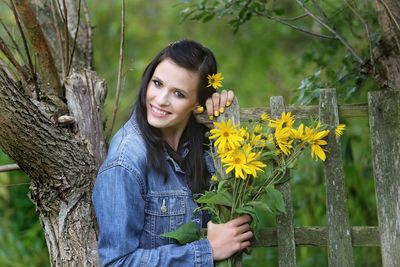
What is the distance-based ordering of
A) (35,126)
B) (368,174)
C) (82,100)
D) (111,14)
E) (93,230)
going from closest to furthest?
(35,126) → (93,230) → (82,100) → (368,174) → (111,14)

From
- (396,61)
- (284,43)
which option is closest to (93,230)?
(396,61)

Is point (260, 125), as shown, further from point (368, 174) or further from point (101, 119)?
point (368, 174)

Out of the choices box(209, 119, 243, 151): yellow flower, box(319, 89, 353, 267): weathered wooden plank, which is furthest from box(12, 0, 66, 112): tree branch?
box(319, 89, 353, 267): weathered wooden plank

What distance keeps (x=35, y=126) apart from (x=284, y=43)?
426 centimetres

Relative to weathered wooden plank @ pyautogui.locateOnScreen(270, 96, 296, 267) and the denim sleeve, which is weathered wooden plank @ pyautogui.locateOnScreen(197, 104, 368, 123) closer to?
weathered wooden plank @ pyautogui.locateOnScreen(270, 96, 296, 267)

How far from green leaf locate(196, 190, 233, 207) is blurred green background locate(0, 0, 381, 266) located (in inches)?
20.6

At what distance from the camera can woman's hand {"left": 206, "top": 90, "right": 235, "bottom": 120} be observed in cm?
260

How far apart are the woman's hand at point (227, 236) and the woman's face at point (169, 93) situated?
0.42 meters

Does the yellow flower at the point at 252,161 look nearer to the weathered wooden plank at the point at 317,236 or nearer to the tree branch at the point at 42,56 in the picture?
the weathered wooden plank at the point at 317,236

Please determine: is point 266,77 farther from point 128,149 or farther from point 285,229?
point 128,149

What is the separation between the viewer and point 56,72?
2.89m

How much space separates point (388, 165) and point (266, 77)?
3.72 meters

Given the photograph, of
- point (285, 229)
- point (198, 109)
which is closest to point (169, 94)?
point (198, 109)

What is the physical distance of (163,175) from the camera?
8.21 ft
